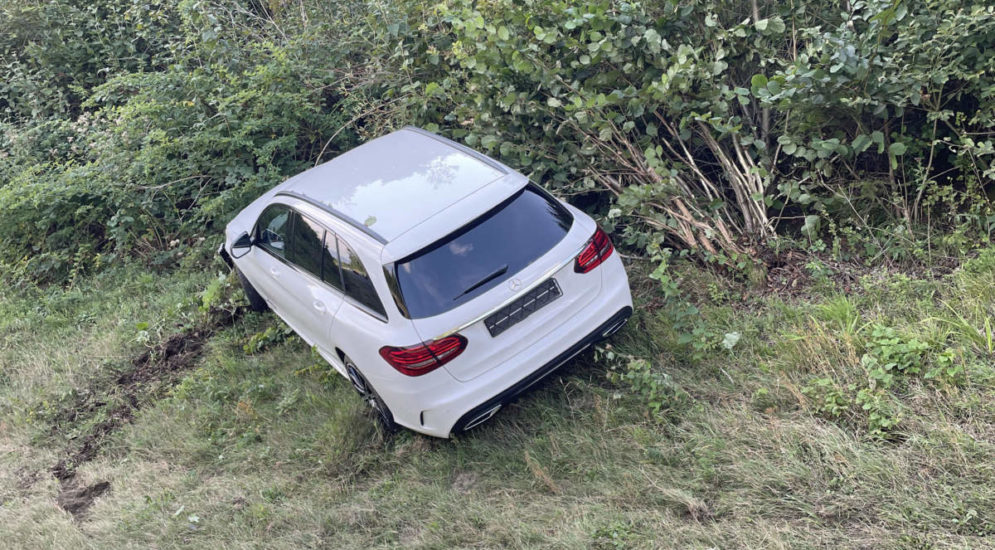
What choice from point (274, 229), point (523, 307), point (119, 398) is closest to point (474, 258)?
point (523, 307)

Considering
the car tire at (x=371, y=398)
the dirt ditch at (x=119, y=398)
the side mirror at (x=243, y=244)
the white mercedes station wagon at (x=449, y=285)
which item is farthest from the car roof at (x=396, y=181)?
the dirt ditch at (x=119, y=398)

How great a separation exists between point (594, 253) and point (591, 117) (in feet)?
5.60

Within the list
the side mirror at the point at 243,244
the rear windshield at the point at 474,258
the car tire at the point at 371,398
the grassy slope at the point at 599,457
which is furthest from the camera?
the side mirror at the point at 243,244

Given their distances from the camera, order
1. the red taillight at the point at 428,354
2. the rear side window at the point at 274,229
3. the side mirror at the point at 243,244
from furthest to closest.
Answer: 1. the side mirror at the point at 243,244
2. the rear side window at the point at 274,229
3. the red taillight at the point at 428,354

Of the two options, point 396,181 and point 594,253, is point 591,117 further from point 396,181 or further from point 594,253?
point 396,181

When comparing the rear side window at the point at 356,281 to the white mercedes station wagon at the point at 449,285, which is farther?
the rear side window at the point at 356,281

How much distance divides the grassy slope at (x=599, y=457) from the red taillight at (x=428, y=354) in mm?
790

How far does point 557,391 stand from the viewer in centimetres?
493

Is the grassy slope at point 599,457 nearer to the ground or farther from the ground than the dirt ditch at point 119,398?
farther from the ground

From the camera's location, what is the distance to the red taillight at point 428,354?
4.13 meters

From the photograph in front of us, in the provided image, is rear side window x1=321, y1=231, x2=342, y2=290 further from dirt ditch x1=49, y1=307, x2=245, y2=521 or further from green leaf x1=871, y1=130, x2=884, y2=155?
green leaf x1=871, y1=130, x2=884, y2=155

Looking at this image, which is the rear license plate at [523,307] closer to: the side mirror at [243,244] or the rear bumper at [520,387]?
the rear bumper at [520,387]

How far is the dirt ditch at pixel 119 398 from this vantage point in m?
5.28

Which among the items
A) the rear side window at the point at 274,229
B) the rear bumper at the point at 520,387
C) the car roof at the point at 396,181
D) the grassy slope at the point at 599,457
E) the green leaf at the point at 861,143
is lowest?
the grassy slope at the point at 599,457
